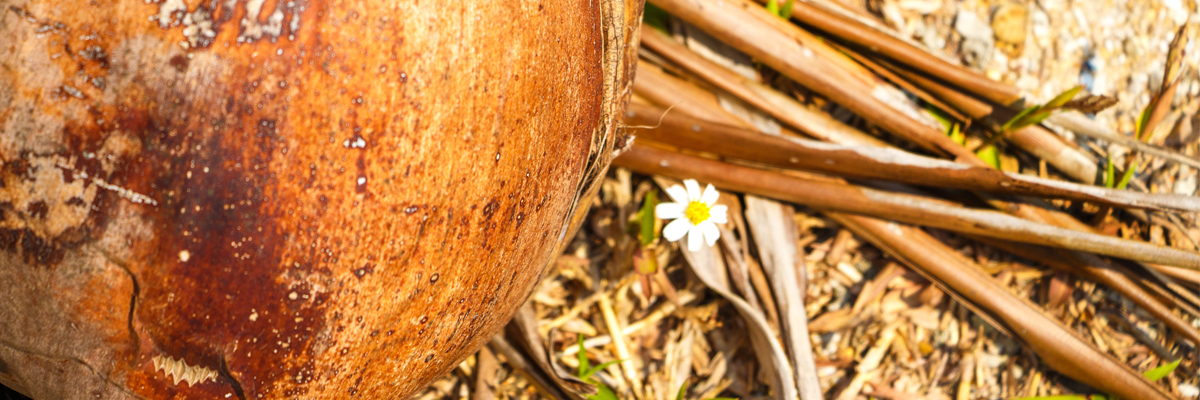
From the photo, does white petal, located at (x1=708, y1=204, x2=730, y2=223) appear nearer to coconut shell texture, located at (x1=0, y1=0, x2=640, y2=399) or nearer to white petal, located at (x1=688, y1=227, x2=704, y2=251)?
white petal, located at (x1=688, y1=227, x2=704, y2=251)

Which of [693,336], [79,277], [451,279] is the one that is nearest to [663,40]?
[693,336]

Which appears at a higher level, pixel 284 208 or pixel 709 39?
pixel 709 39

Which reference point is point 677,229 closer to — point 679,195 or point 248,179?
point 679,195

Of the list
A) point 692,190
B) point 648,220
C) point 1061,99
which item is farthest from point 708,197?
point 1061,99

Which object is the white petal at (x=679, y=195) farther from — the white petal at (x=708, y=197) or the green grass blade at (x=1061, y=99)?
the green grass blade at (x=1061, y=99)

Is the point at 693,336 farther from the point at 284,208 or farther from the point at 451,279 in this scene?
the point at 284,208

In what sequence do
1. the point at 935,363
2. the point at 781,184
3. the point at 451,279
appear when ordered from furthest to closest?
the point at 935,363
the point at 781,184
the point at 451,279

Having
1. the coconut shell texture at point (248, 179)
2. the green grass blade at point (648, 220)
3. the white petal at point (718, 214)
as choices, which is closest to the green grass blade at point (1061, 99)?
the white petal at point (718, 214)
